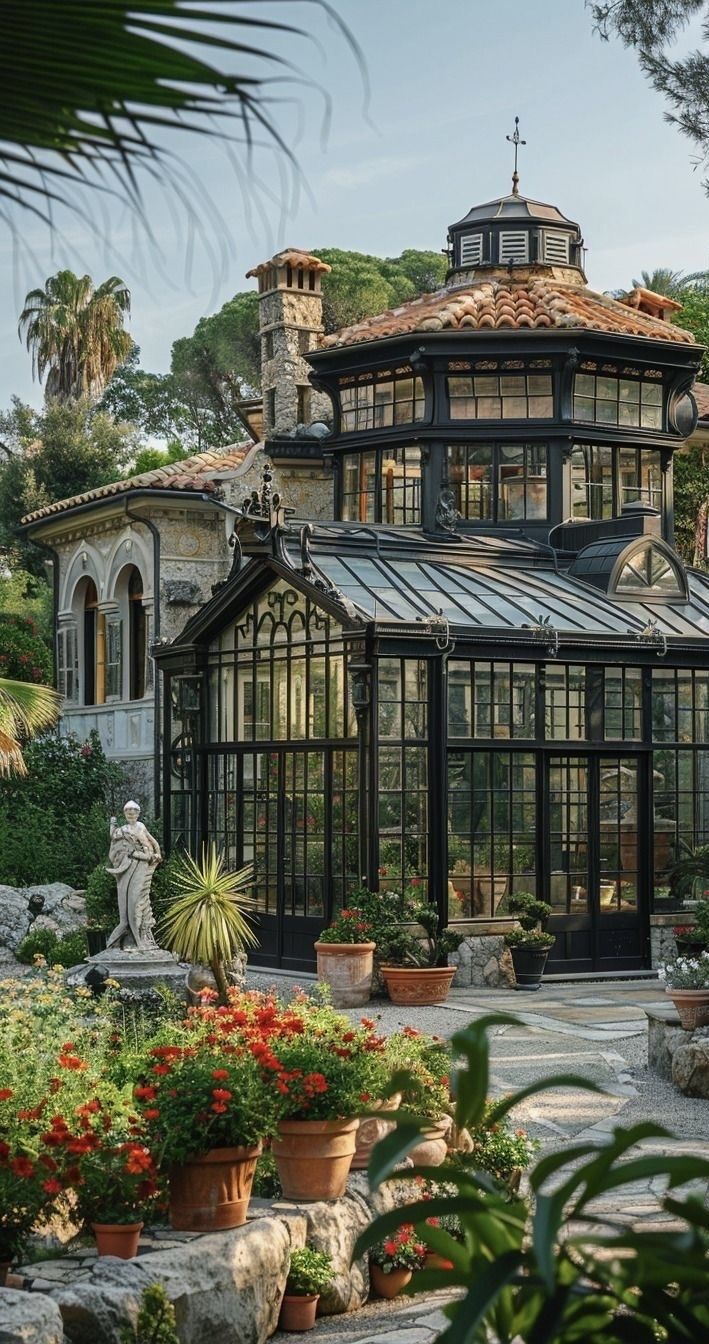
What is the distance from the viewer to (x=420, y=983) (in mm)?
16062

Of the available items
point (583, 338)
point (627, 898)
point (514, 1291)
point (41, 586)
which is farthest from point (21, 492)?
point (514, 1291)

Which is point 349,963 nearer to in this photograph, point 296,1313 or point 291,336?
point 296,1313

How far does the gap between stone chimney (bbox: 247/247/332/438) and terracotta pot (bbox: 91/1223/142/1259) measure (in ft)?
64.1

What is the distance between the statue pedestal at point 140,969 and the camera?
14055 mm

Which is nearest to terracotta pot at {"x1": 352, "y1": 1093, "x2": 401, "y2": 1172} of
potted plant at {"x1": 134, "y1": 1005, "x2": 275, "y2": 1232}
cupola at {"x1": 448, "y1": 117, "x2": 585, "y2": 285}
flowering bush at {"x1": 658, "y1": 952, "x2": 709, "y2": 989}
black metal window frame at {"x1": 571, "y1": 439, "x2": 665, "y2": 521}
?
potted plant at {"x1": 134, "y1": 1005, "x2": 275, "y2": 1232}

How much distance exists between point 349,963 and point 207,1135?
358 inches

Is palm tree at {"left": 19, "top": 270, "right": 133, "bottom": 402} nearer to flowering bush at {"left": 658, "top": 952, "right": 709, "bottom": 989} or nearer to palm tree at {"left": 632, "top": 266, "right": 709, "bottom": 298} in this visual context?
palm tree at {"left": 632, "top": 266, "right": 709, "bottom": 298}

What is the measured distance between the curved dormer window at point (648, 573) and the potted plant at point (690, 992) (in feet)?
27.9

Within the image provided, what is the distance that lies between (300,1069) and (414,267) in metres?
43.6

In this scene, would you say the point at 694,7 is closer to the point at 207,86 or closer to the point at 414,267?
the point at 207,86

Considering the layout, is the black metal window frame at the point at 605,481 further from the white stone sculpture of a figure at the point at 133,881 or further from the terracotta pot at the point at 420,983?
the white stone sculpture of a figure at the point at 133,881

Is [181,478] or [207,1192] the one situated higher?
[181,478]

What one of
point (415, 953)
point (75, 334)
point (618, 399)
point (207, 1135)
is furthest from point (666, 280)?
point (207, 1135)

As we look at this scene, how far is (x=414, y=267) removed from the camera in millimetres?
49250
